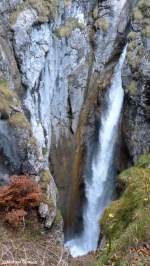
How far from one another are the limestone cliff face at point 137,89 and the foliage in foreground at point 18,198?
259 inches

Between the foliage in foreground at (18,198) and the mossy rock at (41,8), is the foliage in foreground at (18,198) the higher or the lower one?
the lower one

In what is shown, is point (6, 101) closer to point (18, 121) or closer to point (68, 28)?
point (18, 121)

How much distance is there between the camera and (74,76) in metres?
19.3

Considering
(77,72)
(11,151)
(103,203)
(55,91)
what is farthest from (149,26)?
(11,151)

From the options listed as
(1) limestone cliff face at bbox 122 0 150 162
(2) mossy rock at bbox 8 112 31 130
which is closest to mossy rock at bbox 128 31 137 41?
(1) limestone cliff face at bbox 122 0 150 162

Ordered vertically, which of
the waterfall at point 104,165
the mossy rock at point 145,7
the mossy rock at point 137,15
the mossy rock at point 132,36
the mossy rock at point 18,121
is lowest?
the waterfall at point 104,165

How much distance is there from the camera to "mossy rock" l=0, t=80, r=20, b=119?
44.4ft

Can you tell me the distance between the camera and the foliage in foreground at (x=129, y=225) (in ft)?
20.4

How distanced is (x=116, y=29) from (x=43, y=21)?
408 cm

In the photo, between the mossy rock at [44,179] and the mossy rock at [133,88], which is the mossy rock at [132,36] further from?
the mossy rock at [44,179]

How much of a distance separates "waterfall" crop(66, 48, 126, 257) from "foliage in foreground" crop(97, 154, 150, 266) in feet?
27.9

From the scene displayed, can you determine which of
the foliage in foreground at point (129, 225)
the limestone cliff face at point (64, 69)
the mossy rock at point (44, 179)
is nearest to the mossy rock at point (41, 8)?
the limestone cliff face at point (64, 69)

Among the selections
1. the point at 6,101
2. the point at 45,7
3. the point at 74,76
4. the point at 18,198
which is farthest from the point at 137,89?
the point at 18,198

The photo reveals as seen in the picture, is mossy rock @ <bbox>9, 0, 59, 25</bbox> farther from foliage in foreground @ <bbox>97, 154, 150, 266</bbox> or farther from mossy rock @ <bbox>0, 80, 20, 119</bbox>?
foliage in foreground @ <bbox>97, 154, 150, 266</bbox>
